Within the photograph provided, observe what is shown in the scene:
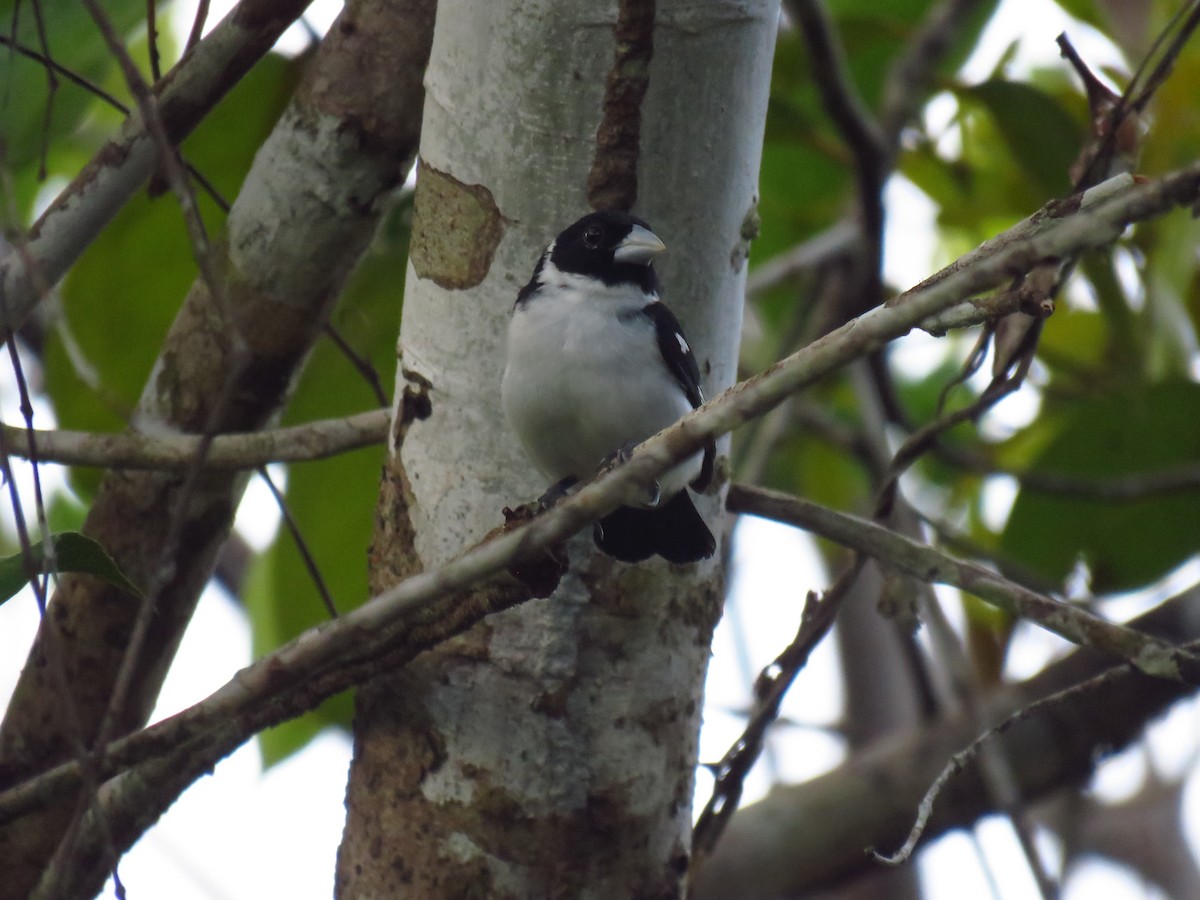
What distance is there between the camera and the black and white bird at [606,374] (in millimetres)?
2352

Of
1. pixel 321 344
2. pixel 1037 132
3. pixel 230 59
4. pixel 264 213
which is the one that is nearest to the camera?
pixel 230 59

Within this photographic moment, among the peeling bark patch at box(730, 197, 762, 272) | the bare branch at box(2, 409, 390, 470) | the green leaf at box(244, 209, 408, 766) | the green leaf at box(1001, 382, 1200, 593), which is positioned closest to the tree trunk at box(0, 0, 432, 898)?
the bare branch at box(2, 409, 390, 470)

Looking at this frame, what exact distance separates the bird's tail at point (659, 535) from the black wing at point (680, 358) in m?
0.09

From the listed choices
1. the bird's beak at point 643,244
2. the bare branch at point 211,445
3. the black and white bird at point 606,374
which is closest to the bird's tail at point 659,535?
the black and white bird at point 606,374

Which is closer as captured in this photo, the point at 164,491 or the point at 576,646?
the point at 576,646

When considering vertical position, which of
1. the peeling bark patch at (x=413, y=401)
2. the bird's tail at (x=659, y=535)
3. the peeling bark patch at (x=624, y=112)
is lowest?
the bird's tail at (x=659, y=535)

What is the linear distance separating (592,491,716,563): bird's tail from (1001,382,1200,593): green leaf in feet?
5.61

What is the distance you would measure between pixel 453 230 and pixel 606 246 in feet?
0.96

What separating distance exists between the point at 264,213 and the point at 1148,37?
8.31 feet

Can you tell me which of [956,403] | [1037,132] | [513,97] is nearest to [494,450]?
[513,97]

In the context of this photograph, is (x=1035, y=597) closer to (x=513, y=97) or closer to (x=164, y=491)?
(x=513, y=97)

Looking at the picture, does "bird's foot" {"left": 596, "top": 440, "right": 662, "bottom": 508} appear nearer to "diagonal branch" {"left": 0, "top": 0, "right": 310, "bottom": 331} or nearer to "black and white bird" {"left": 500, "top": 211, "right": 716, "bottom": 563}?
"black and white bird" {"left": 500, "top": 211, "right": 716, "bottom": 563}

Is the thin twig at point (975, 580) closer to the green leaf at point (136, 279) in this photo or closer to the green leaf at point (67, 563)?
the green leaf at point (67, 563)

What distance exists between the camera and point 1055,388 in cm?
433
